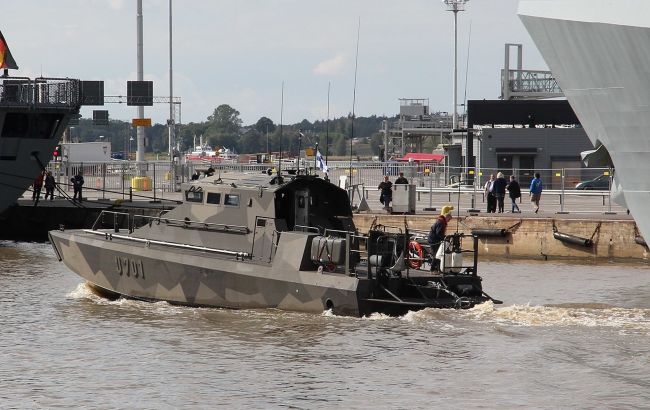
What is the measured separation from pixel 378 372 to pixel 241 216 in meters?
6.00

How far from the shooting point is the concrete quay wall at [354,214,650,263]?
3173cm

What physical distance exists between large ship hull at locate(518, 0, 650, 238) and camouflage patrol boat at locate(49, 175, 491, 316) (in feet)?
11.0

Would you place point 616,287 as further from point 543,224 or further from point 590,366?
point 590,366

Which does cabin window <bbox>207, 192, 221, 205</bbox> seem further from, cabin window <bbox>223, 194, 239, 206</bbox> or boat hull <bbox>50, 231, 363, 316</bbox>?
boat hull <bbox>50, 231, 363, 316</bbox>

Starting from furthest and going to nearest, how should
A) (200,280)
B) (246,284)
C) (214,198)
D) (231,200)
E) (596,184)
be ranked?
(596,184), (214,198), (231,200), (200,280), (246,284)

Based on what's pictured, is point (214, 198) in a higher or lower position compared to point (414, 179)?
higher

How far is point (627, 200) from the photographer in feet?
65.1

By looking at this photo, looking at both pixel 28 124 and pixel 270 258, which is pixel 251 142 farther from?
pixel 270 258

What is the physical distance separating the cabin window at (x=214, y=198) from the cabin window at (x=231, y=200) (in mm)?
166

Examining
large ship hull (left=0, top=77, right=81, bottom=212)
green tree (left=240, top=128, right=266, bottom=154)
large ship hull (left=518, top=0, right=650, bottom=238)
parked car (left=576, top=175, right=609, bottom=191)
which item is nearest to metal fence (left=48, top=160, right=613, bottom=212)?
parked car (left=576, top=175, right=609, bottom=191)

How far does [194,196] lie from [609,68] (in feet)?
26.9

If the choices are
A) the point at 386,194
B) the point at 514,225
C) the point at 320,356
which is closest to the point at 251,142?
the point at 386,194

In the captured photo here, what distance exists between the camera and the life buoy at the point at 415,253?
71.9 ft

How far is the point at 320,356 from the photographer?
1855cm
